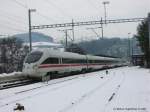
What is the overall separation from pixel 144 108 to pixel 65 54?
26278mm

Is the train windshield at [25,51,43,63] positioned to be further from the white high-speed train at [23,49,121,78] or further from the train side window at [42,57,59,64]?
the train side window at [42,57,59,64]

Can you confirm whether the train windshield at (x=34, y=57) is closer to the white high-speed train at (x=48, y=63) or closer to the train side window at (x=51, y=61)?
the white high-speed train at (x=48, y=63)

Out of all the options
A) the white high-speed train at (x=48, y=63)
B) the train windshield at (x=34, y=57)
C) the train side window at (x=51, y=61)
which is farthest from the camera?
the train side window at (x=51, y=61)

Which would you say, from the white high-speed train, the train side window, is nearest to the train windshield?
the white high-speed train

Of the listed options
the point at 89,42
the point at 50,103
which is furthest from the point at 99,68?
the point at 50,103

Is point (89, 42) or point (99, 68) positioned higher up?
point (89, 42)

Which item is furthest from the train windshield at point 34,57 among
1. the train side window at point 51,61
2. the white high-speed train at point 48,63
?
the train side window at point 51,61

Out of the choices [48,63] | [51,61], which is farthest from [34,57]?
[51,61]

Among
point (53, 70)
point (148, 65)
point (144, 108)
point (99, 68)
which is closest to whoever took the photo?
point (144, 108)

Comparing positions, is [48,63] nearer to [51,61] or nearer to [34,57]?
[51,61]

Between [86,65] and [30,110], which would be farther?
[86,65]

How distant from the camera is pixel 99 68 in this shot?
209 feet

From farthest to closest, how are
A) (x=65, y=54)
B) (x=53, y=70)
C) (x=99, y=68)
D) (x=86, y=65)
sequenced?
1. (x=99, y=68)
2. (x=86, y=65)
3. (x=65, y=54)
4. (x=53, y=70)

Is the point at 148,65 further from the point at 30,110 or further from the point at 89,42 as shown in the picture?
the point at 30,110
